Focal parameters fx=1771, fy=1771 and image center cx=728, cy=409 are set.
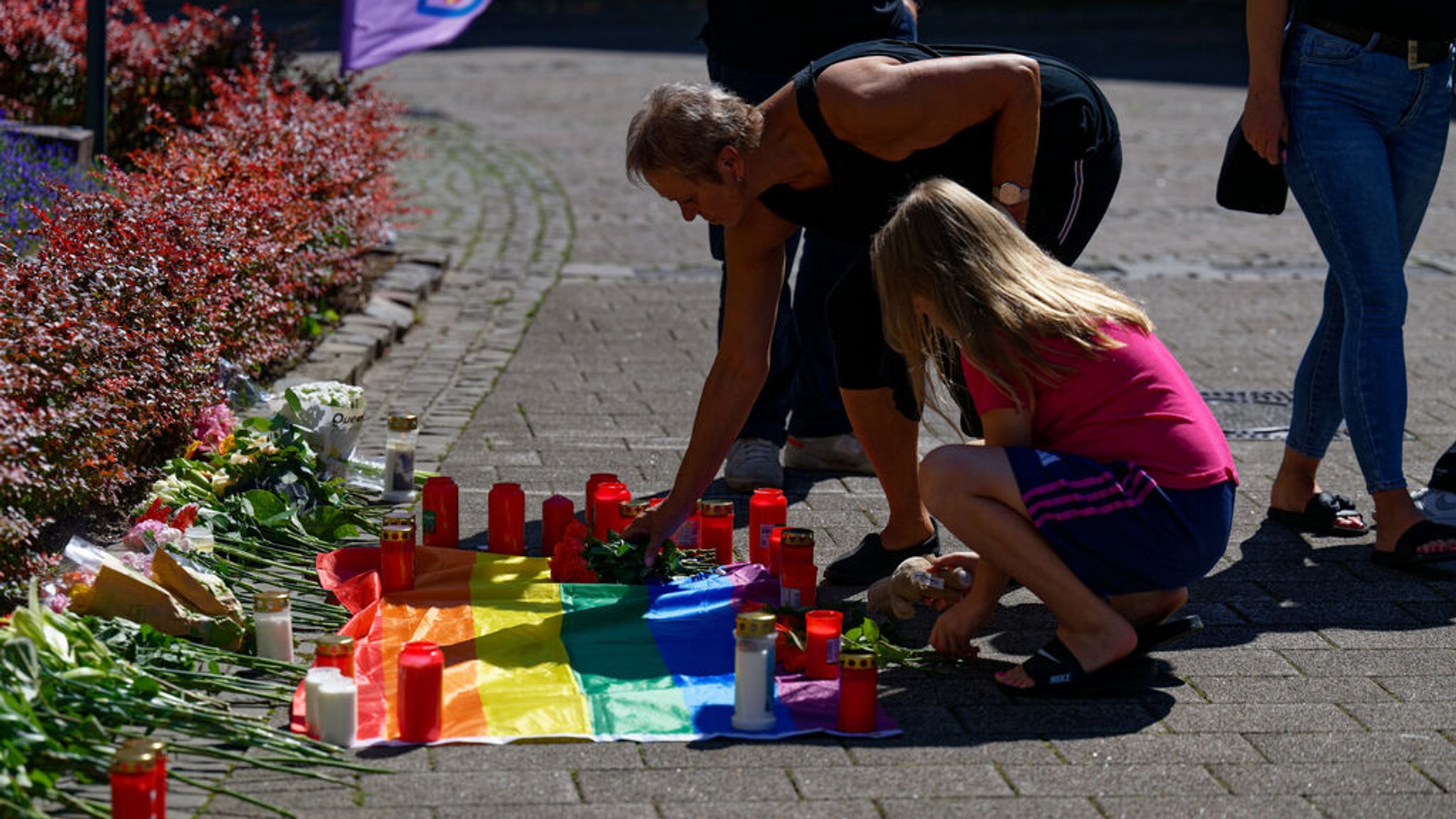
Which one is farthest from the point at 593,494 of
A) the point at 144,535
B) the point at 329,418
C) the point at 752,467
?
the point at 144,535

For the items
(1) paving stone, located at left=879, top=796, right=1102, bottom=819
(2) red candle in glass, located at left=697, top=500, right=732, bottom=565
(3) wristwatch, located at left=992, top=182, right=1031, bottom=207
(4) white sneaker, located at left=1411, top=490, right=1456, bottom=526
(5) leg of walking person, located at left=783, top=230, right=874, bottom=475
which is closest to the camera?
(1) paving stone, located at left=879, top=796, right=1102, bottom=819

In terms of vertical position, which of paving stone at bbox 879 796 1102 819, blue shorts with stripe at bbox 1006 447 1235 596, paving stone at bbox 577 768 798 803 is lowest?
paving stone at bbox 577 768 798 803

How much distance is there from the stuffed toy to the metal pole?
4.36 m

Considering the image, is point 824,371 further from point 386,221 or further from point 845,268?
point 386,221

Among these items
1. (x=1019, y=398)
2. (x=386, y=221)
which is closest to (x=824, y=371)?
(x=1019, y=398)

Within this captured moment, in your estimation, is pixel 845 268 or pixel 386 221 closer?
pixel 845 268

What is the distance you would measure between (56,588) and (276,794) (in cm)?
82

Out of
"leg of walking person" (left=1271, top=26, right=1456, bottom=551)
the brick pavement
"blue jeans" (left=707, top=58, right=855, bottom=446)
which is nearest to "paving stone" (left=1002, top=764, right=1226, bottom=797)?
the brick pavement

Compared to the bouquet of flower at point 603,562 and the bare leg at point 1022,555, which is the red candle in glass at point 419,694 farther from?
the bare leg at point 1022,555

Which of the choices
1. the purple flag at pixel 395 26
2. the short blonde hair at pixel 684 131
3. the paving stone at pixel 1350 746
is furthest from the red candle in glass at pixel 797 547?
the purple flag at pixel 395 26

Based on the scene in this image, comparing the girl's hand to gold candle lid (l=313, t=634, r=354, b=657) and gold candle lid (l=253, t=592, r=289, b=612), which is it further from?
gold candle lid (l=253, t=592, r=289, b=612)

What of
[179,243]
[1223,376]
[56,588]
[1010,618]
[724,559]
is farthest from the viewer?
[1223,376]

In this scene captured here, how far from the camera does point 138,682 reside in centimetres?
312

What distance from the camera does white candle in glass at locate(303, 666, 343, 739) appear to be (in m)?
3.19
